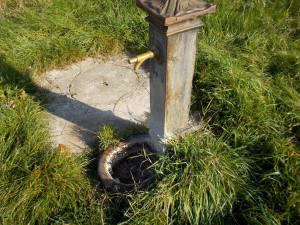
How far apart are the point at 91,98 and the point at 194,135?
152cm

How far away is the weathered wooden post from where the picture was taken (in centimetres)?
180

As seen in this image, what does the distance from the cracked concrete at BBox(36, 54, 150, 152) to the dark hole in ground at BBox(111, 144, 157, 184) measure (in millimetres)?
421

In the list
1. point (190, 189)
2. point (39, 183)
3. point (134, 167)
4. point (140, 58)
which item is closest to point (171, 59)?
point (140, 58)

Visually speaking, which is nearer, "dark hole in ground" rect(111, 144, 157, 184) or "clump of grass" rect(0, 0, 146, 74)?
"dark hole in ground" rect(111, 144, 157, 184)

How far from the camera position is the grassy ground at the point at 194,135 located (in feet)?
7.27

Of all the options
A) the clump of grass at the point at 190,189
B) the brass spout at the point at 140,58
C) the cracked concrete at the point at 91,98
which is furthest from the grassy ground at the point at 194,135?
the brass spout at the point at 140,58

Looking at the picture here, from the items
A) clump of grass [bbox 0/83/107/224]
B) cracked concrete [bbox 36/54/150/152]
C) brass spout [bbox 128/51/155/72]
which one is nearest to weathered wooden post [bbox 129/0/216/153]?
brass spout [bbox 128/51/155/72]

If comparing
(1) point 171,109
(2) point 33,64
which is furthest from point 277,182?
(2) point 33,64

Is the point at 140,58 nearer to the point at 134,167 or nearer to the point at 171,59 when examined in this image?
the point at 171,59

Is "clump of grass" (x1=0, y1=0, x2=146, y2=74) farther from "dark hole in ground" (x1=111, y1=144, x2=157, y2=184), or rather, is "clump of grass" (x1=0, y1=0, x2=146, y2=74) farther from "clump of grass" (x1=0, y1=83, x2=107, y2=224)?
"dark hole in ground" (x1=111, y1=144, x2=157, y2=184)

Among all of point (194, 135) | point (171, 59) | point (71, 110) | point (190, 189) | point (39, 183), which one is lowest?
point (71, 110)

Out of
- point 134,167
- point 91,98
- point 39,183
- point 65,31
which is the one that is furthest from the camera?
point 65,31

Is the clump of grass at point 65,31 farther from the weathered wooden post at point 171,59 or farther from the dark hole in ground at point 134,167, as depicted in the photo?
the weathered wooden post at point 171,59

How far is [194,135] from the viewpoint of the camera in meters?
2.45
